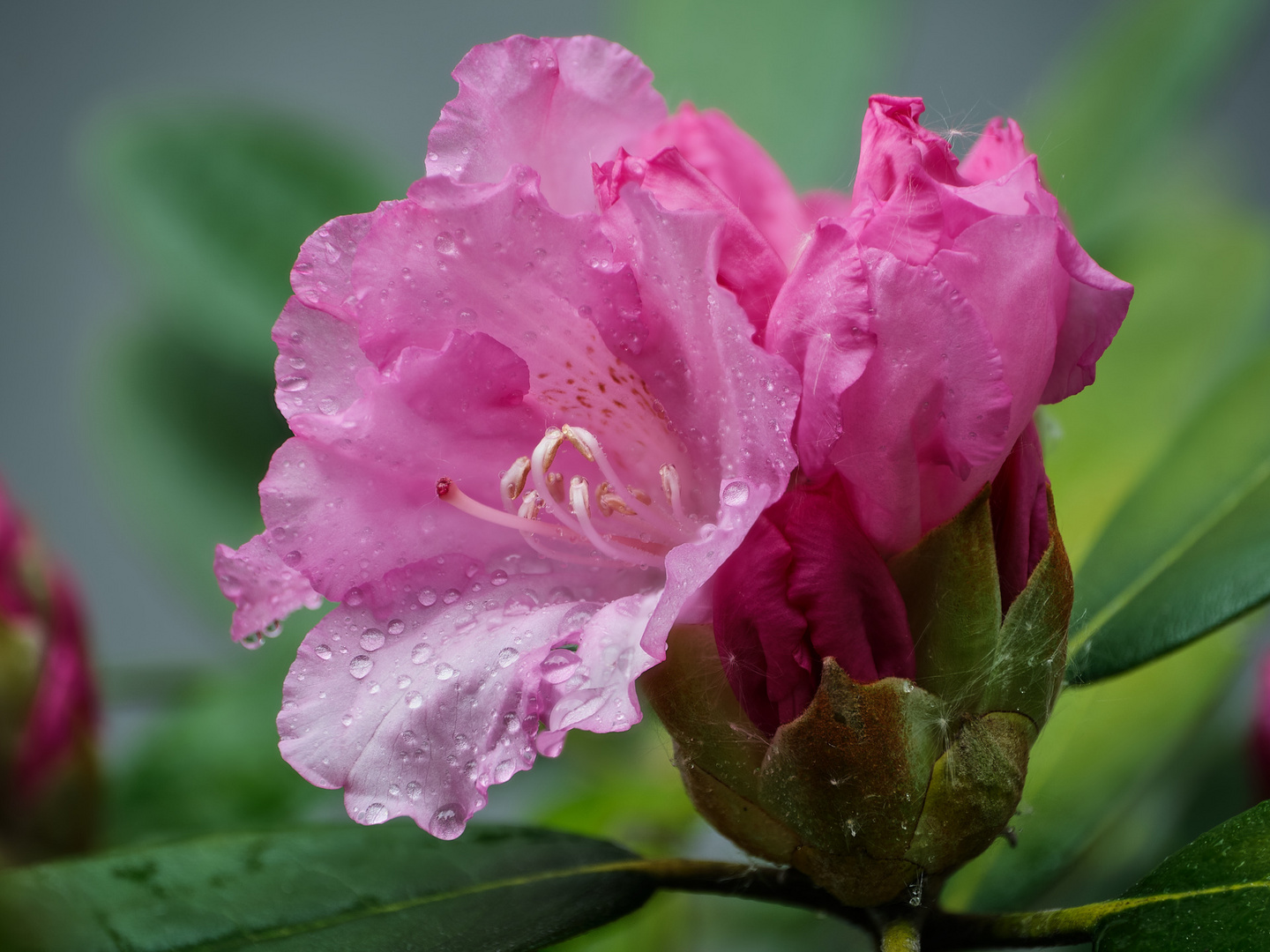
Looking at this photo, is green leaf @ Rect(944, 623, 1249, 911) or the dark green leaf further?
green leaf @ Rect(944, 623, 1249, 911)

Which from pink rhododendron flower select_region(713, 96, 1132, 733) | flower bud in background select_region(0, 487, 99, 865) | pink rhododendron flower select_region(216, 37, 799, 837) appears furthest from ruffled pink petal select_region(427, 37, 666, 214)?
flower bud in background select_region(0, 487, 99, 865)

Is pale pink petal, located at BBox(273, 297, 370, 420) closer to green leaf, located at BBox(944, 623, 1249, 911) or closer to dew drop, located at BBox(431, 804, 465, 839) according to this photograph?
dew drop, located at BBox(431, 804, 465, 839)

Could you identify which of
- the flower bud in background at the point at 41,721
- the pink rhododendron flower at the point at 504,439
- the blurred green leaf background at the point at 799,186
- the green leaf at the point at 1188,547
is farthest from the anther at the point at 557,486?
the flower bud in background at the point at 41,721

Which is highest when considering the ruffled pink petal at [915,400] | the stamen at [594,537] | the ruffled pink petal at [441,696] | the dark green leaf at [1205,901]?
the ruffled pink petal at [915,400]

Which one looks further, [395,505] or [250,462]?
[250,462]

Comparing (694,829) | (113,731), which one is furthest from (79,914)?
(113,731)

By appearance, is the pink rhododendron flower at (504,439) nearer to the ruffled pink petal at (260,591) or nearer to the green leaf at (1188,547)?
the ruffled pink petal at (260,591)

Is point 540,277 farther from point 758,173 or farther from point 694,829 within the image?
point 694,829
